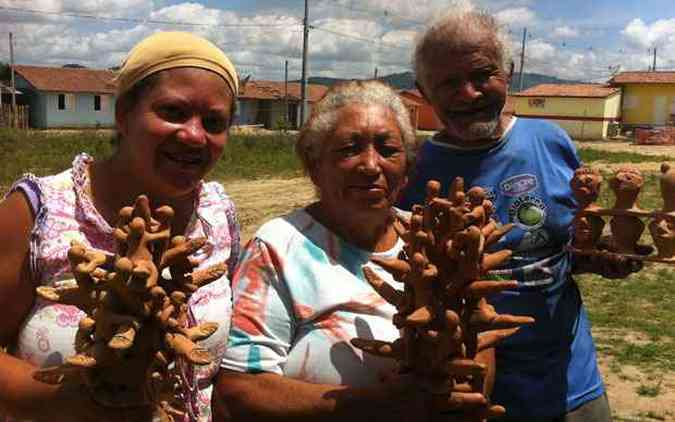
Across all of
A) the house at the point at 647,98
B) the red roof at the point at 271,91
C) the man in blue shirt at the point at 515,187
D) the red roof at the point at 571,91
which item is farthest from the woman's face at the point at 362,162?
the red roof at the point at 271,91

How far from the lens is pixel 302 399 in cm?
199

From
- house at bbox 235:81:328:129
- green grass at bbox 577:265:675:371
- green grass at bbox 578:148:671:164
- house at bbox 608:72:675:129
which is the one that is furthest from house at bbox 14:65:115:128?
green grass at bbox 577:265:675:371

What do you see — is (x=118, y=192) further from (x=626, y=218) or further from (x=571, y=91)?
(x=571, y=91)

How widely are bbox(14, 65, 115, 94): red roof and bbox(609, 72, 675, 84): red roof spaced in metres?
34.9

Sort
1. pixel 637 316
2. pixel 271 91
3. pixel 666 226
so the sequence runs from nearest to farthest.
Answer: pixel 666 226 → pixel 637 316 → pixel 271 91

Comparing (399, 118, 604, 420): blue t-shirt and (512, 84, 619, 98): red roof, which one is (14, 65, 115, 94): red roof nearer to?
(512, 84, 619, 98): red roof

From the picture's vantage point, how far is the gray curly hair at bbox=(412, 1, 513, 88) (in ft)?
8.88

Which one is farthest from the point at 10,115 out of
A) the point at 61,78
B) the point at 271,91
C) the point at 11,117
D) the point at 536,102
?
the point at 536,102

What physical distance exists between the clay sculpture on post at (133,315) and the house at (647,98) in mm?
49832

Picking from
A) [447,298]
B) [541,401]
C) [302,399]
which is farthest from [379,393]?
[541,401]

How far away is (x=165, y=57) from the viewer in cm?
195

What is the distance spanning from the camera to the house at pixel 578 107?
149 ft

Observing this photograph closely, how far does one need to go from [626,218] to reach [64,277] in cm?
208

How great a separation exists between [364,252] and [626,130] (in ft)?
164
